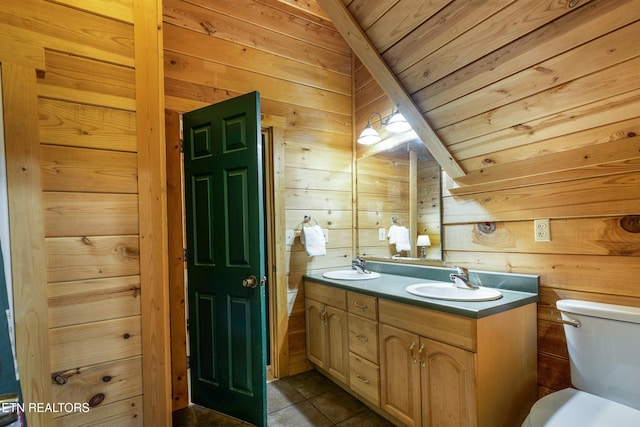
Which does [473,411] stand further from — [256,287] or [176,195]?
[176,195]

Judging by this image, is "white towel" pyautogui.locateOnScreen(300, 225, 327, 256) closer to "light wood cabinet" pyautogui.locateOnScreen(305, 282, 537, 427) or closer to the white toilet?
"light wood cabinet" pyautogui.locateOnScreen(305, 282, 537, 427)

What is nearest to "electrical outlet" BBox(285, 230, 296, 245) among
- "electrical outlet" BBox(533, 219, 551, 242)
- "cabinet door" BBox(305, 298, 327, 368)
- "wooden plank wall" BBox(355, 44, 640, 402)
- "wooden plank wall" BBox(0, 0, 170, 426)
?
"cabinet door" BBox(305, 298, 327, 368)

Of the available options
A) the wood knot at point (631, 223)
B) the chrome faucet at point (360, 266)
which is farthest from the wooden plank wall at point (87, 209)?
the wood knot at point (631, 223)

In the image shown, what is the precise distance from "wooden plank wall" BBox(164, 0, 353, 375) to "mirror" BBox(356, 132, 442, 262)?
0.16 m

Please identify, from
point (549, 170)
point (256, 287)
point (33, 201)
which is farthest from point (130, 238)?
point (549, 170)

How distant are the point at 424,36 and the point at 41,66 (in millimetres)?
1536

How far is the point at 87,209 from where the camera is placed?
1187mm

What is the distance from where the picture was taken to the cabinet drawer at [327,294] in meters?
2.01

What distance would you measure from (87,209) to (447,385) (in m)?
1.74

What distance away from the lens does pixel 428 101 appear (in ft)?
5.14

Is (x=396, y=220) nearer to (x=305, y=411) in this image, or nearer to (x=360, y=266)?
(x=360, y=266)

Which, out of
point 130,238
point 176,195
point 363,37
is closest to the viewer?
point 130,238

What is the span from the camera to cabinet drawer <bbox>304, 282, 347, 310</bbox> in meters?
2.01

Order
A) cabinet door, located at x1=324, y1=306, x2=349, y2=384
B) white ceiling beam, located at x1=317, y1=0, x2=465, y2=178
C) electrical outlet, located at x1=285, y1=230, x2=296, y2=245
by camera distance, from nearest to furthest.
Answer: white ceiling beam, located at x1=317, y1=0, x2=465, y2=178 < cabinet door, located at x1=324, y1=306, x2=349, y2=384 < electrical outlet, located at x1=285, y1=230, x2=296, y2=245
